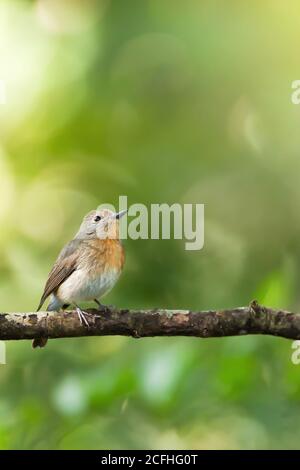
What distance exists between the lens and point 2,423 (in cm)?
585

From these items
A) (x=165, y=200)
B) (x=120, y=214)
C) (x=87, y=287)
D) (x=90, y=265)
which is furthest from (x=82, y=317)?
(x=165, y=200)

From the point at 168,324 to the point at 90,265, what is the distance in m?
1.36

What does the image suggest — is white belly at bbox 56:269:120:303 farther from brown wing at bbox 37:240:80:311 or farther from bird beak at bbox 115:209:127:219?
bird beak at bbox 115:209:127:219

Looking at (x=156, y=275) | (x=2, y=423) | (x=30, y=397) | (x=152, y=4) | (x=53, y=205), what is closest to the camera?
(x=2, y=423)

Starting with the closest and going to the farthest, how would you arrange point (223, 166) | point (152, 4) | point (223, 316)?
point (223, 316)
point (152, 4)
point (223, 166)

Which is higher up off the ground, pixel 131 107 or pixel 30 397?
pixel 131 107

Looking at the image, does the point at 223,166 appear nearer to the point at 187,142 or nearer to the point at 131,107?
the point at 187,142

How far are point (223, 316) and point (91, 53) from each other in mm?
4638

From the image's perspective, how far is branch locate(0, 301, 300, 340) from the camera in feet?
17.0

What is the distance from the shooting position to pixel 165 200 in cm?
900

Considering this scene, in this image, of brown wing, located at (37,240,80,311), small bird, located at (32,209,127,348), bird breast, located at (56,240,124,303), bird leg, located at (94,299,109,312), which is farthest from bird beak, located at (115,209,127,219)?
bird leg, located at (94,299,109,312)

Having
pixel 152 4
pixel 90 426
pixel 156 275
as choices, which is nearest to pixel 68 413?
pixel 90 426

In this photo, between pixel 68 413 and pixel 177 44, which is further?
pixel 177 44

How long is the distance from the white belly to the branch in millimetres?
945
